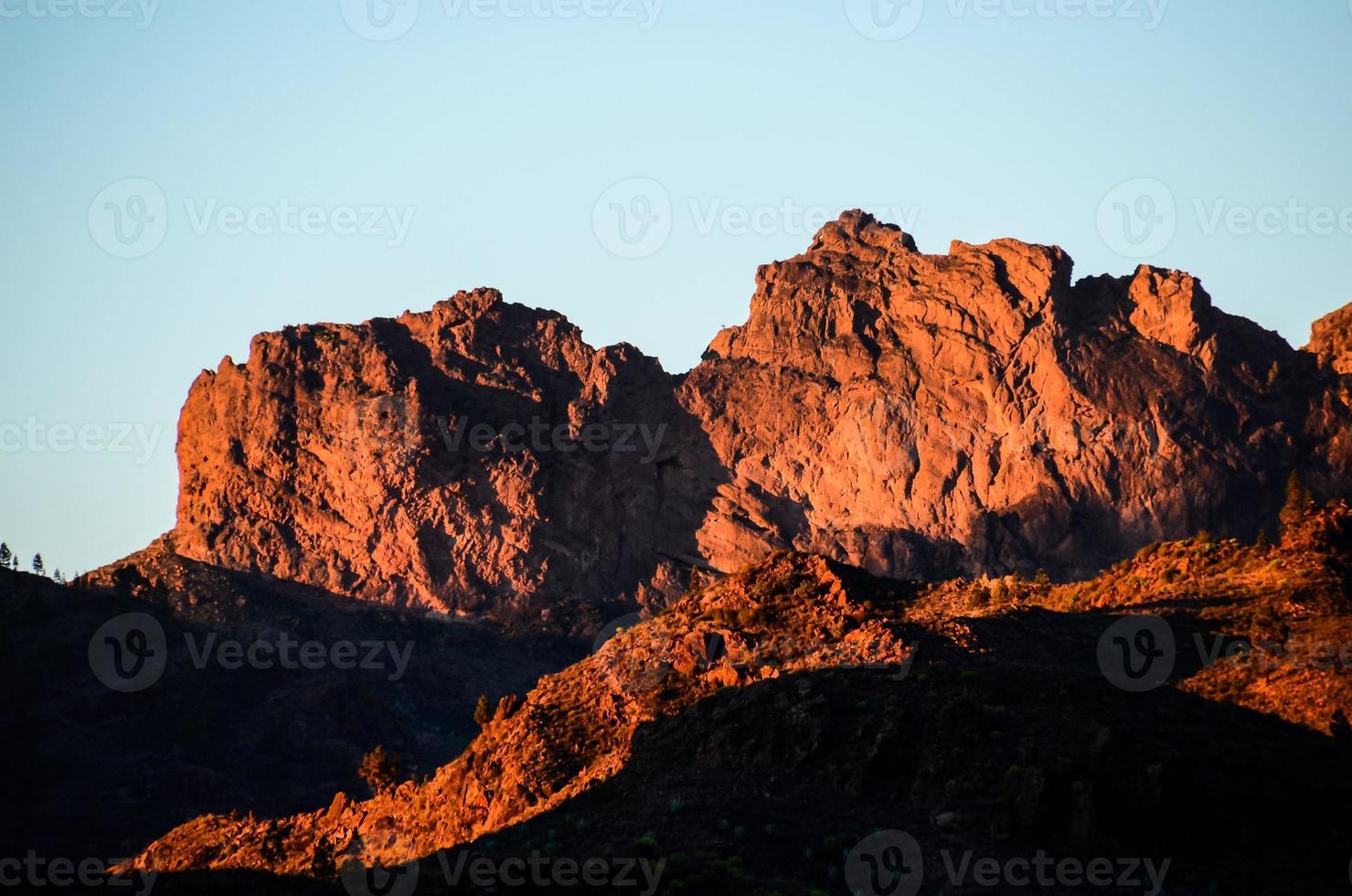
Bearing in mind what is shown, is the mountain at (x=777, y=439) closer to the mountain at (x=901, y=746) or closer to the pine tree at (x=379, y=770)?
the pine tree at (x=379, y=770)

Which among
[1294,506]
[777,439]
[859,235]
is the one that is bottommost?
[1294,506]

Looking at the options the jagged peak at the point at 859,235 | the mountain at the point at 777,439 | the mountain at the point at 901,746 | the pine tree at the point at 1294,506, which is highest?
the jagged peak at the point at 859,235

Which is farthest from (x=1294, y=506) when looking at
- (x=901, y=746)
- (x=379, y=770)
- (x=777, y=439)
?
(x=777, y=439)

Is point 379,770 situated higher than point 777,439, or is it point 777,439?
point 777,439

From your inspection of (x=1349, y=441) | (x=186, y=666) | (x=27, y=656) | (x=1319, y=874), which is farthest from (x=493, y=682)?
(x=1319, y=874)

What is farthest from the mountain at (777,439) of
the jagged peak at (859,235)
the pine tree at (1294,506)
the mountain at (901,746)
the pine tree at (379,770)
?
the mountain at (901,746)

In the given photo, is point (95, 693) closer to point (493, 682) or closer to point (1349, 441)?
point (493, 682)

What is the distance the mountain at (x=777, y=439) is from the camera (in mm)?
141750

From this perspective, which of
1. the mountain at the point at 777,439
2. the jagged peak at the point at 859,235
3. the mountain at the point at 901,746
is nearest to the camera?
the mountain at the point at 901,746

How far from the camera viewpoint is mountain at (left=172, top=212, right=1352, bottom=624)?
141750 millimetres

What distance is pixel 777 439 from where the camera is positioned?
154 metres

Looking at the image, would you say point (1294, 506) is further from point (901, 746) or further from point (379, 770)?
point (379, 770)

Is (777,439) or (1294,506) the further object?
(777,439)

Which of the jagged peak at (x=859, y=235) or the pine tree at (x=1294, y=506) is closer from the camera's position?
the pine tree at (x=1294, y=506)
